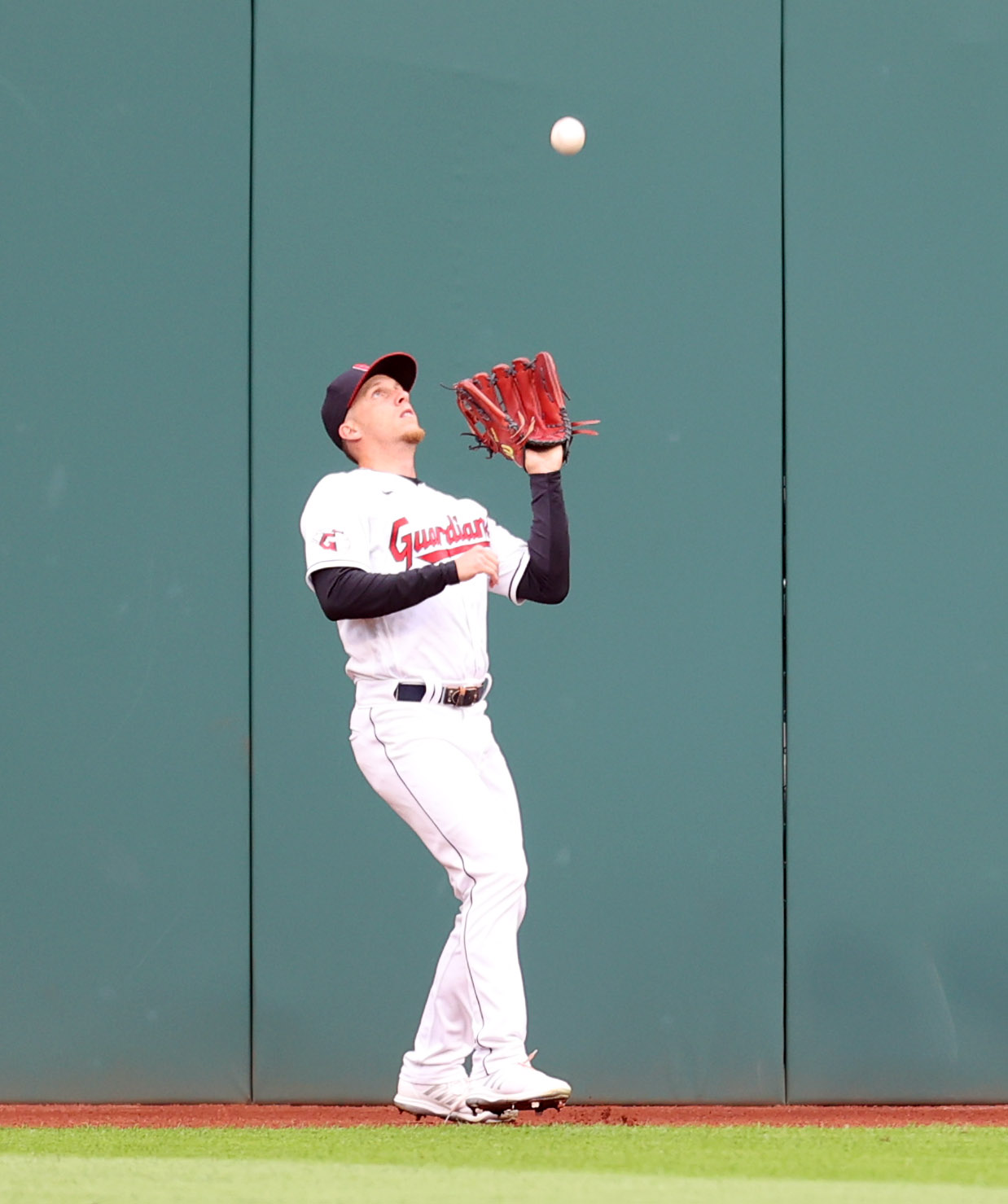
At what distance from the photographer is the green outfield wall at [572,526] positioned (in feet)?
15.6

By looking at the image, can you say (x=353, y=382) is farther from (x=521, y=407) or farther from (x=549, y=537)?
(x=549, y=537)

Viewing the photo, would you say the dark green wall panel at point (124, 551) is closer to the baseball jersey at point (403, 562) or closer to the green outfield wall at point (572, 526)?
the green outfield wall at point (572, 526)

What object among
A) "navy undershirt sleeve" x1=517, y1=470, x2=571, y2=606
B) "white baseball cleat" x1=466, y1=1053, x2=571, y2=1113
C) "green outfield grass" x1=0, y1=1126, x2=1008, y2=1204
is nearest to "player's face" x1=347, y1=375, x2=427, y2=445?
"navy undershirt sleeve" x1=517, y1=470, x2=571, y2=606

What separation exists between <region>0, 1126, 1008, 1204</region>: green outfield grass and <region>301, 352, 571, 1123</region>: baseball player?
21 centimetres

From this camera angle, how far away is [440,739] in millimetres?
3898

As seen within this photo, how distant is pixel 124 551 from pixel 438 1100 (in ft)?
6.05

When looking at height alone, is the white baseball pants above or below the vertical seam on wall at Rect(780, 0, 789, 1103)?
below

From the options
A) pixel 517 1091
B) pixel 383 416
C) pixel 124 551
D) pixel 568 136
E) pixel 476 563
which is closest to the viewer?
pixel 517 1091

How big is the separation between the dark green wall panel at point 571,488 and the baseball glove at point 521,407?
69 centimetres

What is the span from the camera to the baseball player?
3762 mm

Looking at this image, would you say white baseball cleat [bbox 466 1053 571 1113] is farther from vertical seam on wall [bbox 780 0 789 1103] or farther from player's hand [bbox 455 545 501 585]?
vertical seam on wall [bbox 780 0 789 1103]

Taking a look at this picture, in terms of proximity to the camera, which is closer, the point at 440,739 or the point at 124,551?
the point at 440,739

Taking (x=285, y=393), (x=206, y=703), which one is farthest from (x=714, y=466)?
(x=206, y=703)

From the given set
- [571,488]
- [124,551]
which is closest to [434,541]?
[571,488]
